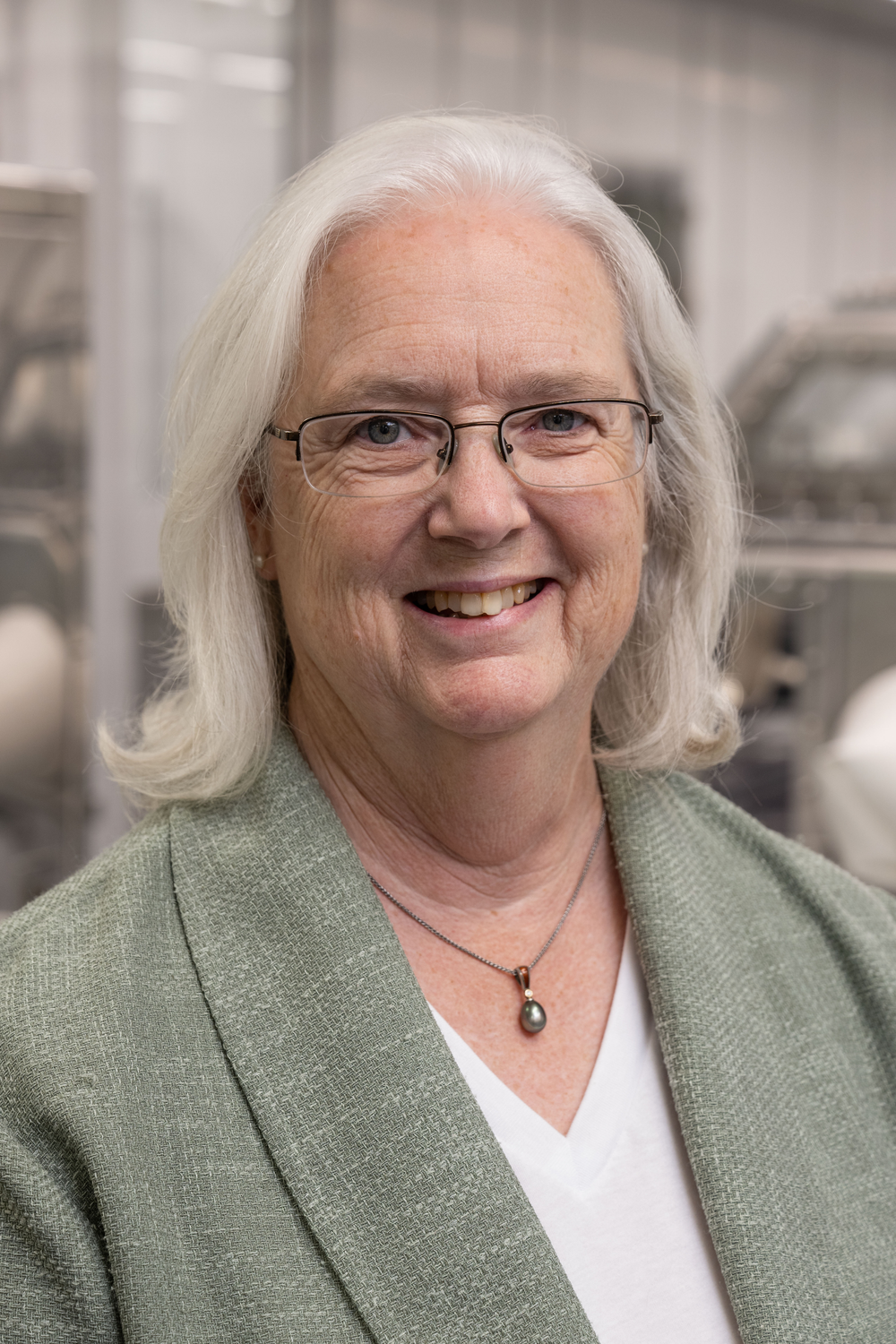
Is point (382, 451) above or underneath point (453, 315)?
underneath

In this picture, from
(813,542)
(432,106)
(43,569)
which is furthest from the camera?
(432,106)

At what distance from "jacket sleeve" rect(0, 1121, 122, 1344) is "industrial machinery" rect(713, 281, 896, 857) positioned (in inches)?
66.4

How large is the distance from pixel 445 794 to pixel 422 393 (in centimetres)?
35

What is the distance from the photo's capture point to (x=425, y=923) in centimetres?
118

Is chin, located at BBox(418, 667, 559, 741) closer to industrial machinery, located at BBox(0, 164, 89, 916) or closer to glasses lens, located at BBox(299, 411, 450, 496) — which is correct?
glasses lens, located at BBox(299, 411, 450, 496)

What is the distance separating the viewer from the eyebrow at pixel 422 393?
107cm

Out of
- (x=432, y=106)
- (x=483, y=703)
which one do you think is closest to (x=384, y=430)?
(x=483, y=703)

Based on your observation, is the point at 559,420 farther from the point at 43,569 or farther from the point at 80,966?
the point at 43,569

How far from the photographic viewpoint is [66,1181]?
950mm

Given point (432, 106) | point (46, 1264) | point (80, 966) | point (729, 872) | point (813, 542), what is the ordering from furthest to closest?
1. point (432, 106)
2. point (813, 542)
3. point (729, 872)
4. point (80, 966)
5. point (46, 1264)

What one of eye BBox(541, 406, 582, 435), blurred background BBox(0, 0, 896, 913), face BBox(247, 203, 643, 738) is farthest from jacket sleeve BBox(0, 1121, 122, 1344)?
blurred background BBox(0, 0, 896, 913)

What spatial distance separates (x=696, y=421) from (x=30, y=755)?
1709 millimetres

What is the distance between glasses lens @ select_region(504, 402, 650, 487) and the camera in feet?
3.59

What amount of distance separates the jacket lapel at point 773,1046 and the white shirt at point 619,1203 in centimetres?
3
